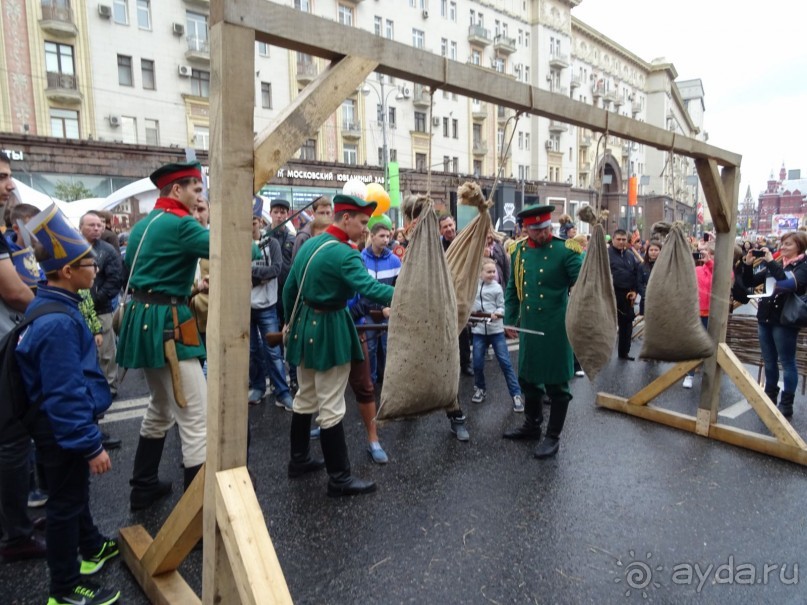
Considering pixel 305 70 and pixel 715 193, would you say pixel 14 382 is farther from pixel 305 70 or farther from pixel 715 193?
pixel 305 70

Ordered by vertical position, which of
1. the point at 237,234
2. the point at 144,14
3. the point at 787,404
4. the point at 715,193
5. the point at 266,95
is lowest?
the point at 787,404

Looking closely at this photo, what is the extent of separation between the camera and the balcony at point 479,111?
3647cm

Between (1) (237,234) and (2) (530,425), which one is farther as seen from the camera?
(2) (530,425)

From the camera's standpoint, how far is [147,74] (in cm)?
2356

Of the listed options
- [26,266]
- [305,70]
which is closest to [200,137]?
[305,70]

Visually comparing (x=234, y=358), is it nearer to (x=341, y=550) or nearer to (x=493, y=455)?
(x=341, y=550)

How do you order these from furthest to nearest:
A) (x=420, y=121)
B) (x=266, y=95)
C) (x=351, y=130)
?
(x=420, y=121)
(x=351, y=130)
(x=266, y=95)

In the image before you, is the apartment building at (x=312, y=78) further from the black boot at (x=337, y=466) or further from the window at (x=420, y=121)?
the black boot at (x=337, y=466)

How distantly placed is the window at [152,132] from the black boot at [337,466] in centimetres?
2348

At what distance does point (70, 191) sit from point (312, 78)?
9.27 m

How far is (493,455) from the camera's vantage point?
421cm

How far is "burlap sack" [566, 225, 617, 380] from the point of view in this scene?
3.70 metres

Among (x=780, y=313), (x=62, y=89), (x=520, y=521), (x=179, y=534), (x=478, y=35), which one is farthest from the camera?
(x=478, y=35)

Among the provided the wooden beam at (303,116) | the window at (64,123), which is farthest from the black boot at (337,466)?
the window at (64,123)
